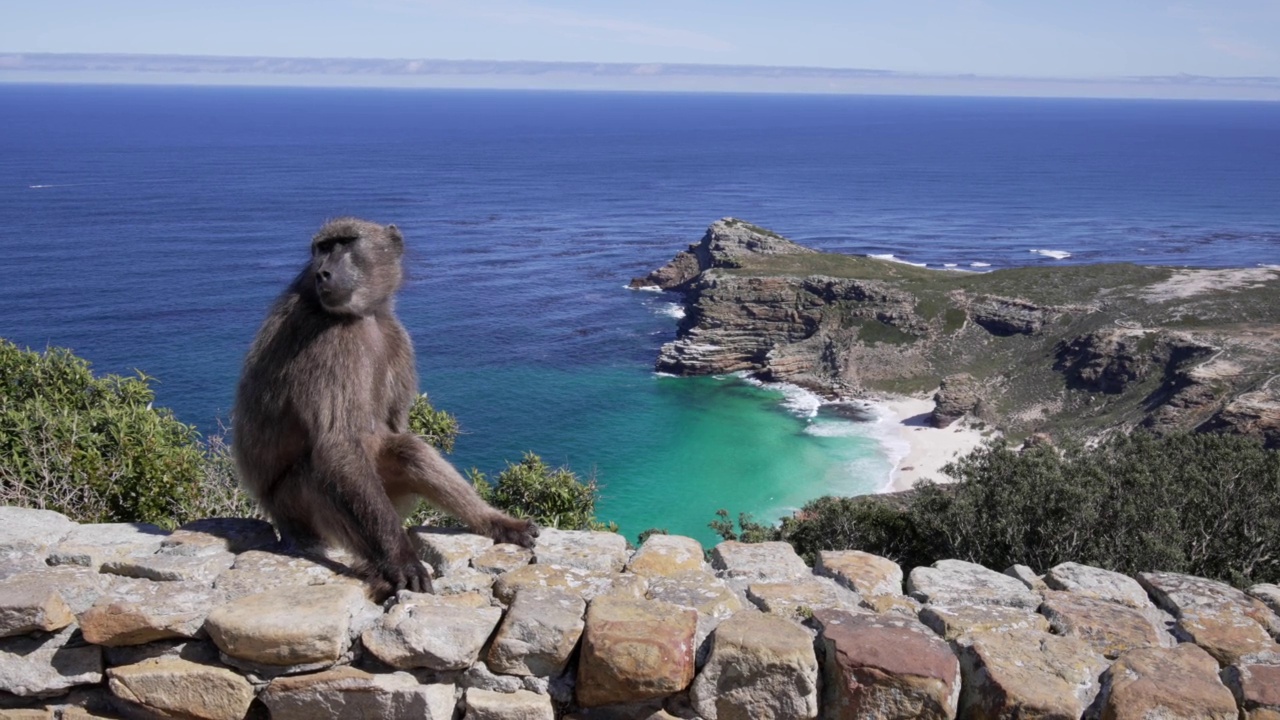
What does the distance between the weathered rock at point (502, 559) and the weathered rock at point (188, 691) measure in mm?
1252

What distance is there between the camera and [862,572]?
17.0 feet

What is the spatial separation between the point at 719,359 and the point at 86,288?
133 ft

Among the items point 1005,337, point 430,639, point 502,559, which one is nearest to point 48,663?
point 430,639

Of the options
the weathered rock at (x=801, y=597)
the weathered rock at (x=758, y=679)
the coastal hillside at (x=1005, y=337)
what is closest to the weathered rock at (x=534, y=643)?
the weathered rock at (x=758, y=679)

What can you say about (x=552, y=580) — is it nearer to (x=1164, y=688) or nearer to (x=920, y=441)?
(x=1164, y=688)

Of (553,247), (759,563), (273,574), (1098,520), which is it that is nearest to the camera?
(273,574)

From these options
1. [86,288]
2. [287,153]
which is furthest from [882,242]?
[287,153]

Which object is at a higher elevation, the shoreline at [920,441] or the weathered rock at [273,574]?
the weathered rock at [273,574]

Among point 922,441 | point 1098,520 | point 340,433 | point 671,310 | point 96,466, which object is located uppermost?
point 340,433

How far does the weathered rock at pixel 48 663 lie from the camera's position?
4434 mm

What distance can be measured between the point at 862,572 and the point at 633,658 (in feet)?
5.10

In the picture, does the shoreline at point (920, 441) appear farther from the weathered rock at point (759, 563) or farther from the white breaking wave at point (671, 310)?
the weathered rock at point (759, 563)

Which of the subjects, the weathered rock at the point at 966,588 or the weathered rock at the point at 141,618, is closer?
the weathered rock at the point at 141,618

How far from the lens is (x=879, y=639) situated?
4.20m
